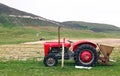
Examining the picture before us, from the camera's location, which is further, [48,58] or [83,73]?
[48,58]

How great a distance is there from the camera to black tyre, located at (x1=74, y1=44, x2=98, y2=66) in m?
20.4

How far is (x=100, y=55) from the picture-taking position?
21750 millimetres

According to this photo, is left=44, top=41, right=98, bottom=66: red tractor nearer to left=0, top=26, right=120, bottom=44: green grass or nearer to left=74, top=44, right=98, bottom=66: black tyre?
left=74, top=44, right=98, bottom=66: black tyre

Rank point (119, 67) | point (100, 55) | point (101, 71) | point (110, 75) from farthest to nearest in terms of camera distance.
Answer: point (100, 55), point (119, 67), point (101, 71), point (110, 75)

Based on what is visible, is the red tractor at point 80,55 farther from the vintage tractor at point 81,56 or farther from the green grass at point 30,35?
the green grass at point 30,35

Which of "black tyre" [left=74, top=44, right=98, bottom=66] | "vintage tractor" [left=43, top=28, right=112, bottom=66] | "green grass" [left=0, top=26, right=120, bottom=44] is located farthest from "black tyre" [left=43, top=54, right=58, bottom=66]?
"green grass" [left=0, top=26, right=120, bottom=44]

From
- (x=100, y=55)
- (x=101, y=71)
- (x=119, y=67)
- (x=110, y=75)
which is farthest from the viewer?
(x=100, y=55)

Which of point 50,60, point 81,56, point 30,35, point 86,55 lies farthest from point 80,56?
point 30,35

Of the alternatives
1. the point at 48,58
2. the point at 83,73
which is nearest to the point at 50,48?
the point at 48,58

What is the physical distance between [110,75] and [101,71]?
4.35ft

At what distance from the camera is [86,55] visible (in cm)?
2055

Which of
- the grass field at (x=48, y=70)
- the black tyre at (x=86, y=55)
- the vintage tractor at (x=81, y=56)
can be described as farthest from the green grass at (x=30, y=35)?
the black tyre at (x=86, y=55)

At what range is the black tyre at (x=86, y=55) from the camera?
66.9 feet

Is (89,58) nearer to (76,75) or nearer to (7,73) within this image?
(76,75)
